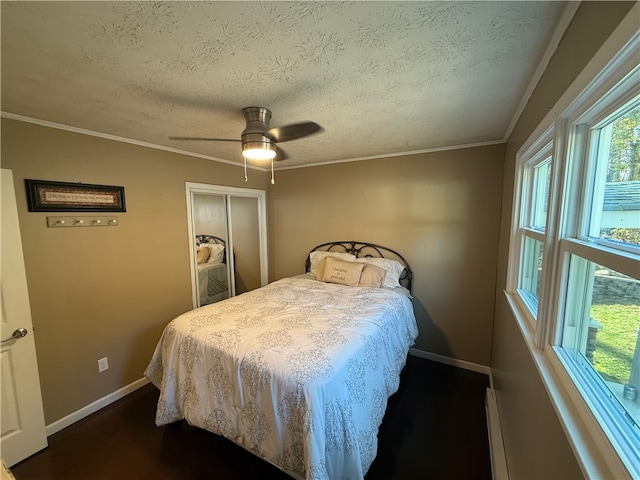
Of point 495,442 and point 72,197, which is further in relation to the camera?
point 72,197

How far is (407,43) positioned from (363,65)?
8.7 inches

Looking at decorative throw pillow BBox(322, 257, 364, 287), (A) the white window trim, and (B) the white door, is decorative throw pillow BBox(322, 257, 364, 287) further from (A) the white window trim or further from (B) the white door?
(B) the white door

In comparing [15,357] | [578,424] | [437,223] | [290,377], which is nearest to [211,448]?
[290,377]

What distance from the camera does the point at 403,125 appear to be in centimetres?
207

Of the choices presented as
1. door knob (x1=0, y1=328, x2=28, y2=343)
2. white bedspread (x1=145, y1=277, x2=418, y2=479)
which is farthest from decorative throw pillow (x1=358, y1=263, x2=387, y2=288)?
door knob (x1=0, y1=328, x2=28, y2=343)

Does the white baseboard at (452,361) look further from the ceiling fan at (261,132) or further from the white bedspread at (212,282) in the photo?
the ceiling fan at (261,132)

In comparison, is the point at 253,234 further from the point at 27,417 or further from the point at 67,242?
the point at 27,417

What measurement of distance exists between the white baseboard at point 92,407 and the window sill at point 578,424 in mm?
3136

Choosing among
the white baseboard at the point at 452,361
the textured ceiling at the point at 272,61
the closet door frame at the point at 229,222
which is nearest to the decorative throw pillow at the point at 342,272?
the white baseboard at the point at 452,361

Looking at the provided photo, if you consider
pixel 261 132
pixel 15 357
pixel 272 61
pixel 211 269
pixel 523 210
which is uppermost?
pixel 272 61

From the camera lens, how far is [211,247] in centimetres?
326

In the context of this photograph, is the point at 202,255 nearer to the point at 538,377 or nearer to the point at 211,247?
the point at 211,247

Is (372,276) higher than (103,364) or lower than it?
higher

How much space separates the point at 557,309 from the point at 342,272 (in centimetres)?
205
